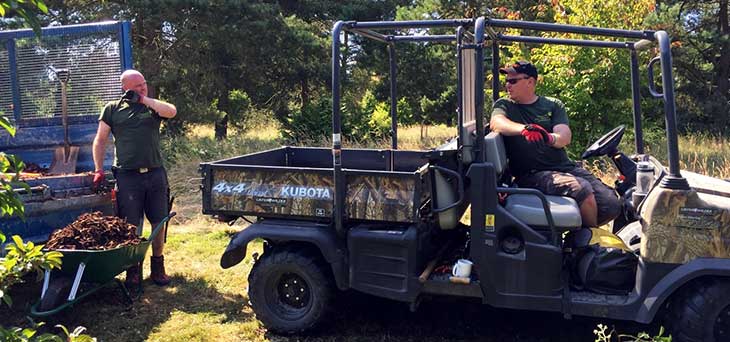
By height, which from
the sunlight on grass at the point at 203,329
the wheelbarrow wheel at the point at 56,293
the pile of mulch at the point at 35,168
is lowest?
the sunlight on grass at the point at 203,329

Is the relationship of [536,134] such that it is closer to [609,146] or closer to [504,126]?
[504,126]

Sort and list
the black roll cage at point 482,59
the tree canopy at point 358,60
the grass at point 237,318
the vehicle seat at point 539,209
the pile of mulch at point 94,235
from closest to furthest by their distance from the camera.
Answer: the black roll cage at point 482,59 < the vehicle seat at point 539,209 < the grass at point 237,318 < the pile of mulch at point 94,235 < the tree canopy at point 358,60

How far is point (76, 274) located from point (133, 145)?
49.8 inches

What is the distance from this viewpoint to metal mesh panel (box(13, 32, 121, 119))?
6.55 meters

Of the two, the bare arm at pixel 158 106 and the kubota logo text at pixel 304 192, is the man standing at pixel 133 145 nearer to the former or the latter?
the bare arm at pixel 158 106

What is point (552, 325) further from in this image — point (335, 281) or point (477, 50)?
point (477, 50)

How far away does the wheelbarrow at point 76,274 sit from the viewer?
4445mm

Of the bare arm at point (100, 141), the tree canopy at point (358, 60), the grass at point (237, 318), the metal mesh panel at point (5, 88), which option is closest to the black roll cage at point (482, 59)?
the grass at point (237, 318)

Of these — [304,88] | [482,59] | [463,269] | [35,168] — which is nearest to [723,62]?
[304,88]

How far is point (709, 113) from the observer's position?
15211 mm

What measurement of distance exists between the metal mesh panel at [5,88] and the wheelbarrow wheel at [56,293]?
10.1ft

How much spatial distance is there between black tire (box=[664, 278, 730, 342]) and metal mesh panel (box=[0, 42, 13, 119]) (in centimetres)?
678

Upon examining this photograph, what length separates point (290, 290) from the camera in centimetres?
448

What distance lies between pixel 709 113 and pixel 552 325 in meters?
13.1
